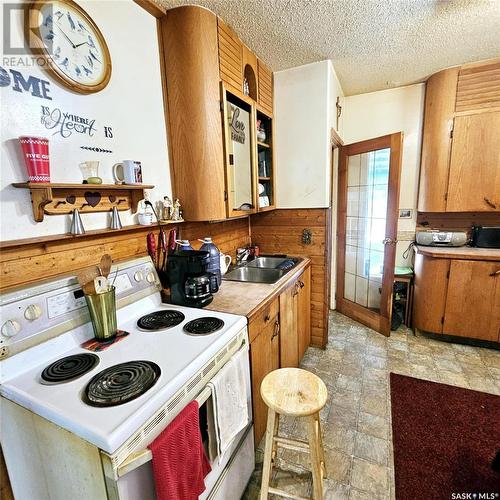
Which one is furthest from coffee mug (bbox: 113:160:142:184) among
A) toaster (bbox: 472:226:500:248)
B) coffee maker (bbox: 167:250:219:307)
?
toaster (bbox: 472:226:500:248)

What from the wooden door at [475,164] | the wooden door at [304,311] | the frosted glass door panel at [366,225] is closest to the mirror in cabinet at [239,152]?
the wooden door at [304,311]

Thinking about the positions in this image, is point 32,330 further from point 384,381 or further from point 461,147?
point 461,147

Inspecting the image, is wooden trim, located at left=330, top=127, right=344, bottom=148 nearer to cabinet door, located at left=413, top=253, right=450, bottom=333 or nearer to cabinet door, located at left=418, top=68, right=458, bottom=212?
cabinet door, located at left=418, top=68, right=458, bottom=212

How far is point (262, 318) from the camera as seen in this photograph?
153 cm

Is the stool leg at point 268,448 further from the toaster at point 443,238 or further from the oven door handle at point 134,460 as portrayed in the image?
the toaster at point 443,238

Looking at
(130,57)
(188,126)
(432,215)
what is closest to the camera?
(130,57)

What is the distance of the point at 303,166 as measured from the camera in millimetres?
2498

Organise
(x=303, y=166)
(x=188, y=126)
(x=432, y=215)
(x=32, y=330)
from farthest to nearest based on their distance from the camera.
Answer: (x=432, y=215), (x=303, y=166), (x=188, y=126), (x=32, y=330)

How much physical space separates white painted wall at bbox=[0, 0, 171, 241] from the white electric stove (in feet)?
1.00

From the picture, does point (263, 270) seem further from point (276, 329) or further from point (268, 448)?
point (268, 448)

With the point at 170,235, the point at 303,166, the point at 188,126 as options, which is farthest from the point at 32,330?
the point at 303,166

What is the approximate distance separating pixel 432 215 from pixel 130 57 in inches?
124

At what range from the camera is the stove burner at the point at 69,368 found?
910 millimetres
